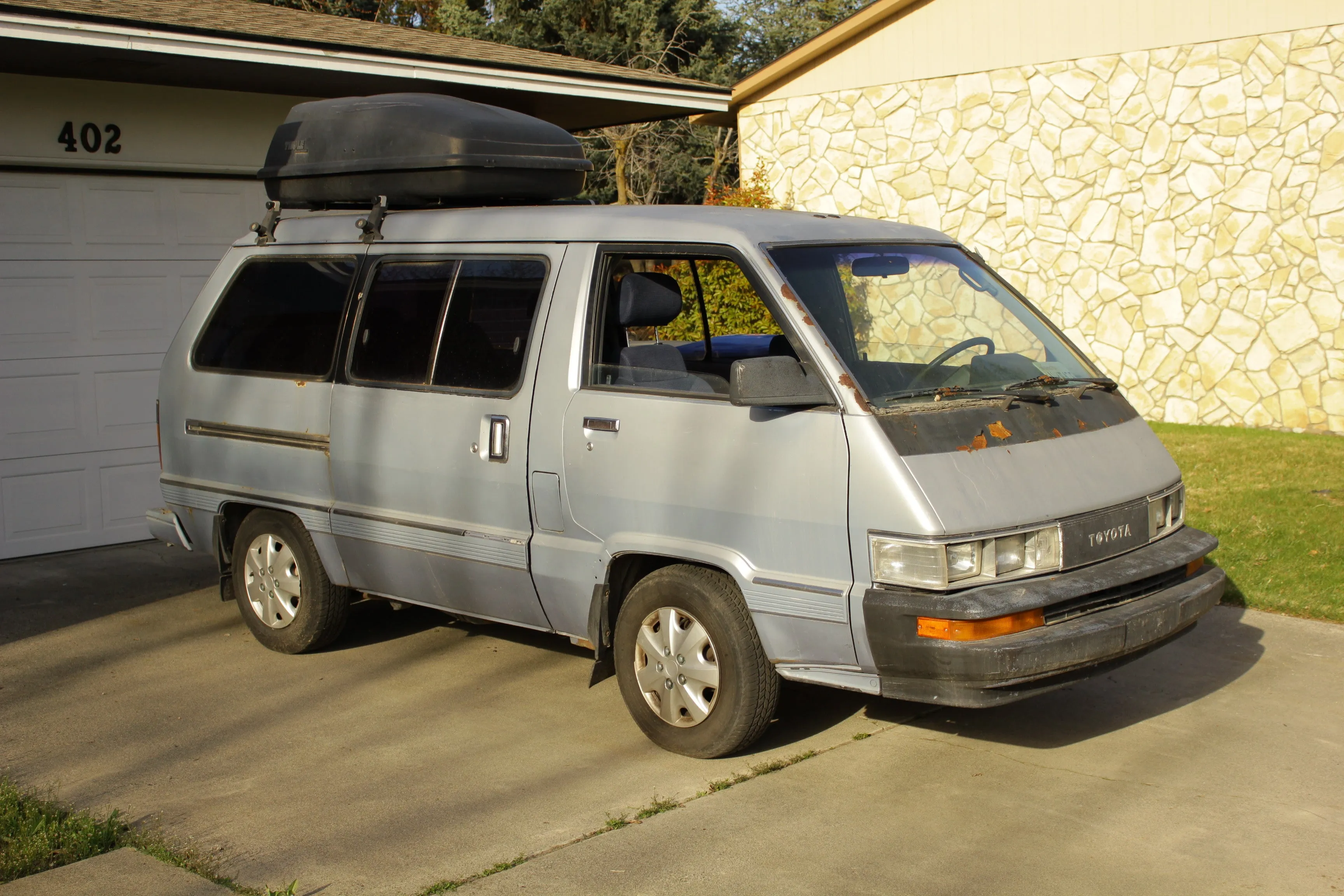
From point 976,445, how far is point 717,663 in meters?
1.27

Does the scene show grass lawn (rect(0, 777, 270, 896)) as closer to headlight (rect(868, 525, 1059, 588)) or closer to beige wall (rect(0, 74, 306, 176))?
headlight (rect(868, 525, 1059, 588))

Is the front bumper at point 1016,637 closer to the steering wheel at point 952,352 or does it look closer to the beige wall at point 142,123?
the steering wheel at point 952,352

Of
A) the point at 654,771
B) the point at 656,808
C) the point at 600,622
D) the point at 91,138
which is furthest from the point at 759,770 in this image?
the point at 91,138

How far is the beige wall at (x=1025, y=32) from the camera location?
12.4m

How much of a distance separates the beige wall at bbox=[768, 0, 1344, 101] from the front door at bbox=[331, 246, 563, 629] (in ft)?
31.0

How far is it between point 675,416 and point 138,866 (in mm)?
2418

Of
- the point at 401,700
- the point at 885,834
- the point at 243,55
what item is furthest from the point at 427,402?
the point at 243,55

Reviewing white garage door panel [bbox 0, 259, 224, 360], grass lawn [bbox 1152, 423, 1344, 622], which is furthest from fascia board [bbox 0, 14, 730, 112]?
grass lawn [bbox 1152, 423, 1344, 622]

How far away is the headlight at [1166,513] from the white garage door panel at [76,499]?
6951mm

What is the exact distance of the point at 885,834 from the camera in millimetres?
4496

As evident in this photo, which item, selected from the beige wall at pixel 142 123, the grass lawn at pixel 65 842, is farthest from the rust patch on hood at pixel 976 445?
the beige wall at pixel 142 123

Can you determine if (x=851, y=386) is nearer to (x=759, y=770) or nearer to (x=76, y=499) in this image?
(x=759, y=770)

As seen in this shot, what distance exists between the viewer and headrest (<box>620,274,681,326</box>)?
219 inches

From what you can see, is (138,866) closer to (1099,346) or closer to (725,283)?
(725,283)
